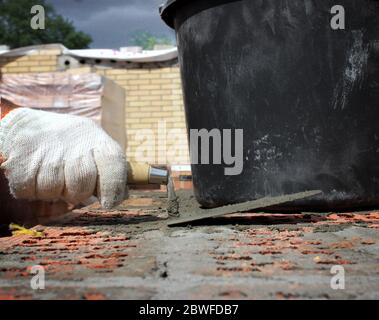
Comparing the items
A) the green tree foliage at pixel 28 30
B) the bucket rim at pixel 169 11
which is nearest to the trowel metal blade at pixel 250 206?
the bucket rim at pixel 169 11

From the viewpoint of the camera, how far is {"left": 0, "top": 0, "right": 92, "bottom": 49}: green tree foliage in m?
25.8

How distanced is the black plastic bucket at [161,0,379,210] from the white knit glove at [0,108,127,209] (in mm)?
590

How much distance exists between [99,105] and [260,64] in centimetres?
419

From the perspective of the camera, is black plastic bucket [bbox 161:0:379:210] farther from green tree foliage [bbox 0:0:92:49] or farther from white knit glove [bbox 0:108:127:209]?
green tree foliage [bbox 0:0:92:49]

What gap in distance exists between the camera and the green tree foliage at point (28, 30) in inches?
1016

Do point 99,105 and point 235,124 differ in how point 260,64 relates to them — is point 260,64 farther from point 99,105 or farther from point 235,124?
point 99,105

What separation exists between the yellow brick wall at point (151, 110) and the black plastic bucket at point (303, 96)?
475 cm

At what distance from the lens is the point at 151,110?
23.5 feet

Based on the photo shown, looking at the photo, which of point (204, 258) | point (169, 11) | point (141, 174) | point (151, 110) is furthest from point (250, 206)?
point (151, 110)

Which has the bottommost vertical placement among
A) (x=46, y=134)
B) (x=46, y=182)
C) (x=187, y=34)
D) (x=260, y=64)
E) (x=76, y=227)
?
(x=76, y=227)

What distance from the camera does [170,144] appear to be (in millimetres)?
7102

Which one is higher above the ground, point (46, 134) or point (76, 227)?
point (46, 134)

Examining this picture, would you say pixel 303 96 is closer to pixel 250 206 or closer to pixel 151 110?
pixel 250 206

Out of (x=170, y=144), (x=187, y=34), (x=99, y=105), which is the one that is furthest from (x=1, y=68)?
(x=187, y=34)
